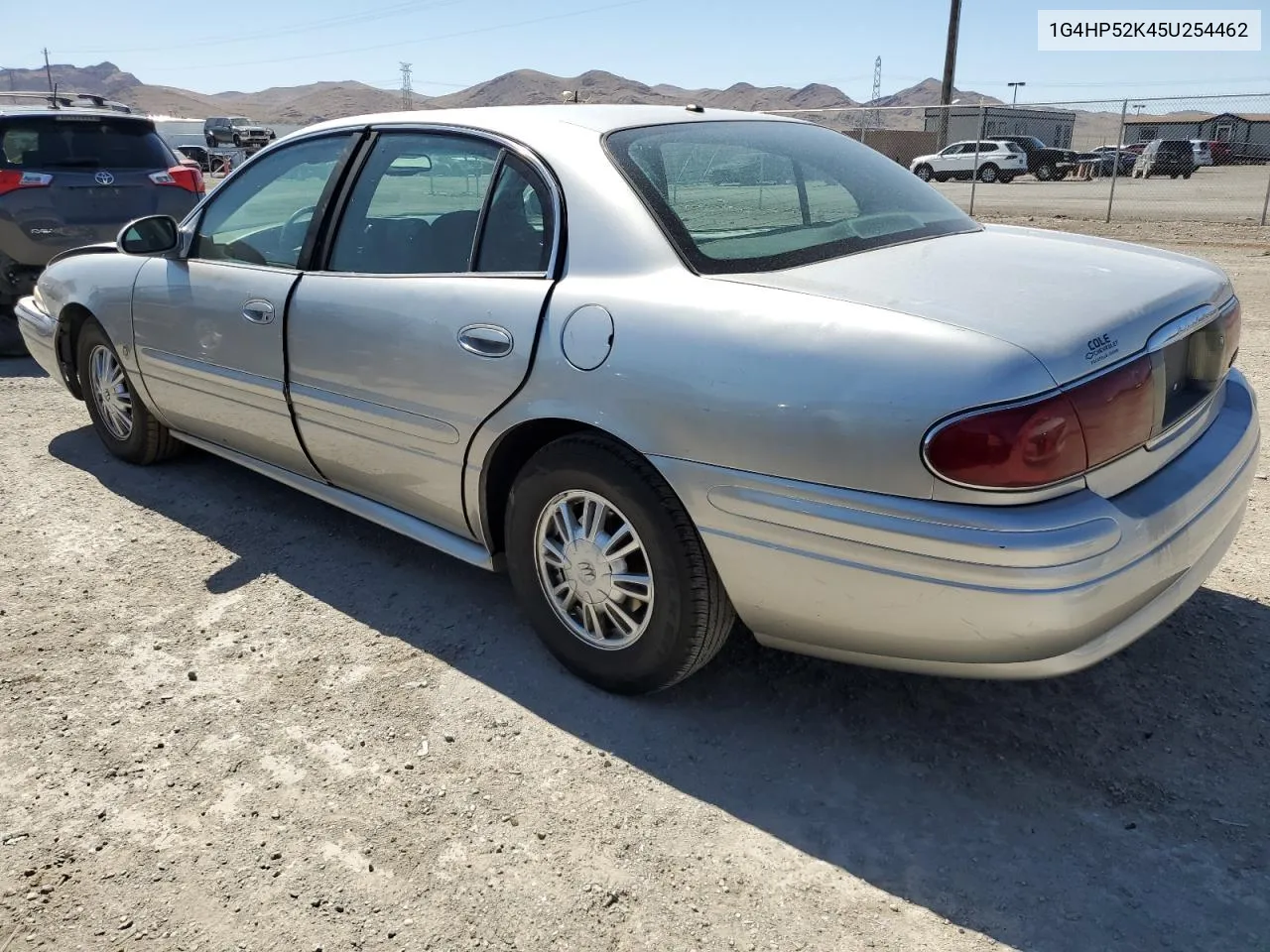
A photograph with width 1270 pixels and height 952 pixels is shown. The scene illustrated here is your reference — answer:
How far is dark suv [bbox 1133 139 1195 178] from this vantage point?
3059 cm

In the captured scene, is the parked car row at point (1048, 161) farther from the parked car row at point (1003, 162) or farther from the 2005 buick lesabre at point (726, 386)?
the 2005 buick lesabre at point (726, 386)

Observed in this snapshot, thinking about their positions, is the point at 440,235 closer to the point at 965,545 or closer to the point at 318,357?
the point at 318,357

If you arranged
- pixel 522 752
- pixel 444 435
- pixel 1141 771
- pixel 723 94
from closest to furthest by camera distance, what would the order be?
pixel 1141 771, pixel 522 752, pixel 444 435, pixel 723 94

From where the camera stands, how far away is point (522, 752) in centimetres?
270

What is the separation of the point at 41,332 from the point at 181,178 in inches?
127

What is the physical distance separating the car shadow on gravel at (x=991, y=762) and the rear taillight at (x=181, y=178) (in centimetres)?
562

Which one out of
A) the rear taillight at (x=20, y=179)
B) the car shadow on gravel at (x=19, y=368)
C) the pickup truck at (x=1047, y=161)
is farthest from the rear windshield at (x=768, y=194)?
the pickup truck at (x=1047, y=161)

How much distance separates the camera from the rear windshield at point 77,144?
735 cm

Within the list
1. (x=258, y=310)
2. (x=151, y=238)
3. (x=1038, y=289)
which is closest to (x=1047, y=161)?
(x=151, y=238)

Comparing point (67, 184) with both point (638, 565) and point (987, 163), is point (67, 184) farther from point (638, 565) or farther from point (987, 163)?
point (987, 163)

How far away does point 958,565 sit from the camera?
214 centimetres

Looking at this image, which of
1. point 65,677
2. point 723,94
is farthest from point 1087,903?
point 723,94

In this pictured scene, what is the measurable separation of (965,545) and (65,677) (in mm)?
2678

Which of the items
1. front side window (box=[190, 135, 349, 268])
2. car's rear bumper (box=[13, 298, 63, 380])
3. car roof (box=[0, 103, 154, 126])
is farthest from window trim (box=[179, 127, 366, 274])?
car roof (box=[0, 103, 154, 126])
